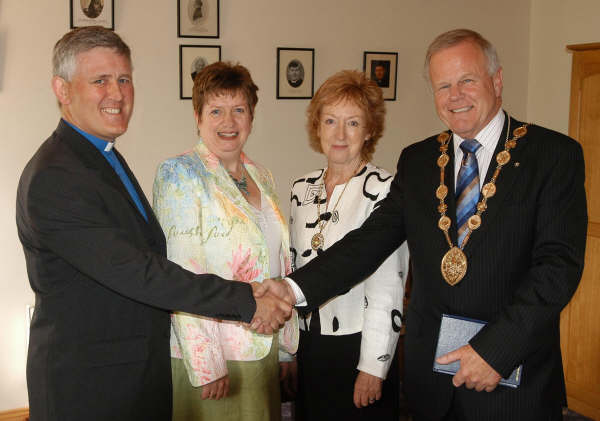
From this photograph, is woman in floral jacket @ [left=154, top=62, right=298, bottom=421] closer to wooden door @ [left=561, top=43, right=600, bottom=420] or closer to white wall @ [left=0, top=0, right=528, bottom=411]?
white wall @ [left=0, top=0, right=528, bottom=411]

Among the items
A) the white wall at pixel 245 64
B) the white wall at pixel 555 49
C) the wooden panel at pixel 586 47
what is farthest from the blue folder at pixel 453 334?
the white wall at pixel 555 49

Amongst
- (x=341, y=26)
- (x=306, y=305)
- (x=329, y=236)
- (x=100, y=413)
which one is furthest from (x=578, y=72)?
(x=100, y=413)

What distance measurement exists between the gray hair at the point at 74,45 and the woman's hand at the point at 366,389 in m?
1.37

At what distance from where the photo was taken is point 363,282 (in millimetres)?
2217

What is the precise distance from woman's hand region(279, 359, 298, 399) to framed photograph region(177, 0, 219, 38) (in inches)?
87.7

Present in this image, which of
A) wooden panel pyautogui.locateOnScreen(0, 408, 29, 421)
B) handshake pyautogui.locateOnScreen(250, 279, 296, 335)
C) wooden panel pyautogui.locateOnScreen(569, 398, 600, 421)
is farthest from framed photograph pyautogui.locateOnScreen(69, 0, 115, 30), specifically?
wooden panel pyautogui.locateOnScreen(569, 398, 600, 421)

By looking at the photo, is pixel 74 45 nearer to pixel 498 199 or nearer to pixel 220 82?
pixel 220 82

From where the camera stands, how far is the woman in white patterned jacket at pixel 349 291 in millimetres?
2156

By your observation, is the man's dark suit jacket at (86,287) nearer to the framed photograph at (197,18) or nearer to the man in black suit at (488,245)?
the man in black suit at (488,245)

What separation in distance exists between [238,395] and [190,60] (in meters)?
2.32

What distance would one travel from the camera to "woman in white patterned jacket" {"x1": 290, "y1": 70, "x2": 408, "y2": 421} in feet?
7.07

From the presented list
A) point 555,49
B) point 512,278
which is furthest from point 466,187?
point 555,49

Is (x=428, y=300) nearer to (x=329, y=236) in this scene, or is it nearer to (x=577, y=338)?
(x=329, y=236)

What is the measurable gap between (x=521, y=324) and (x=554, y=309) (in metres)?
0.10
